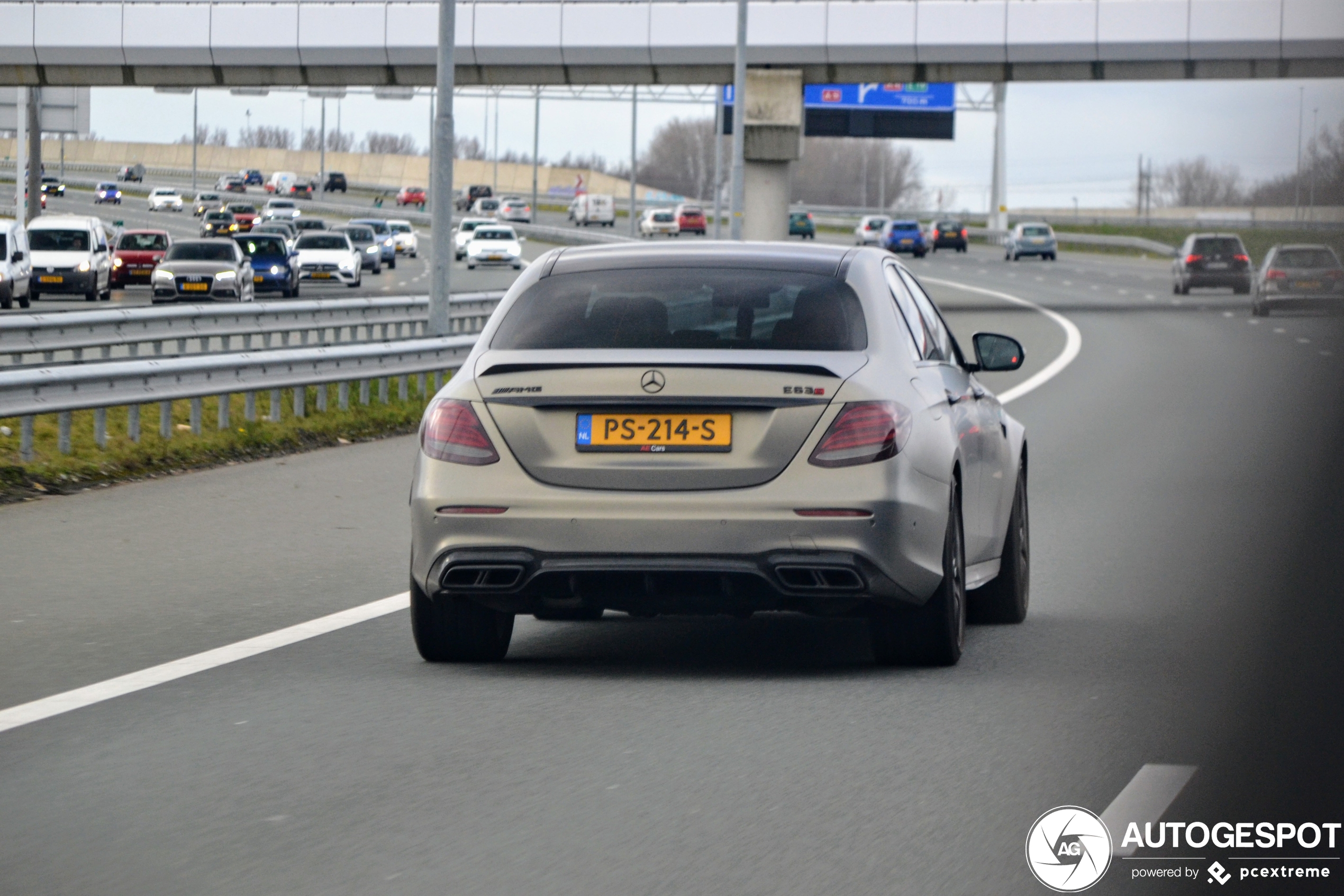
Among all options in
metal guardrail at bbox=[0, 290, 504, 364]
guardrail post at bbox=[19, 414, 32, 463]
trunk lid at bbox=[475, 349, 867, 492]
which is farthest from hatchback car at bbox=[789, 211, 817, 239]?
trunk lid at bbox=[475, 349, 867, 492]

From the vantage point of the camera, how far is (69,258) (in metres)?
47.3

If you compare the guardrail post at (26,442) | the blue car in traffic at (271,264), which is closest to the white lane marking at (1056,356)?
the guardrail post at (26,442)

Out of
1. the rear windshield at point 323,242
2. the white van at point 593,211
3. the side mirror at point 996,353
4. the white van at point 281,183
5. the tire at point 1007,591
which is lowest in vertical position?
the tire at point 1007,591

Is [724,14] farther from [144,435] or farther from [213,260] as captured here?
[144,435]

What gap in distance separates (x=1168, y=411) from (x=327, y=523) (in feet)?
40.3

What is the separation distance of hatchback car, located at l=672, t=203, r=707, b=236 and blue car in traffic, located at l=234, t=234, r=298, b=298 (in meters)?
52.4

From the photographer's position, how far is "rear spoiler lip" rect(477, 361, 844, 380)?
23.5 feet

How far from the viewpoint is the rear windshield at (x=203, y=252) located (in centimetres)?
4225

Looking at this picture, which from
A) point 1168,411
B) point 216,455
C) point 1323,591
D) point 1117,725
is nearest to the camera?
point 1117,725

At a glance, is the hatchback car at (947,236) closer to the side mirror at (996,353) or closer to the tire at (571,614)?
the side mirror at (996,353)

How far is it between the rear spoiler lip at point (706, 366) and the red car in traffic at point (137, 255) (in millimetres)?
48452

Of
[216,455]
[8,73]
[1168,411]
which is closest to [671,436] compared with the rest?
[216,455]

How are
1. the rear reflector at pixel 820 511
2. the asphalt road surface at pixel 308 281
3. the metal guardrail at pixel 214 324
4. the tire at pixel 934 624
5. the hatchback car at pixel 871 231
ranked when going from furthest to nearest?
1. the hatchback car at pixel 871 231
2. the asphalt road surface at pixel 308 281
3. the metal guardrail at pixel 214 324
4. the tire at pixel 934 624
5. the rear reflector at pixel 820 511

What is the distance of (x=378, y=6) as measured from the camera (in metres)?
49.8
